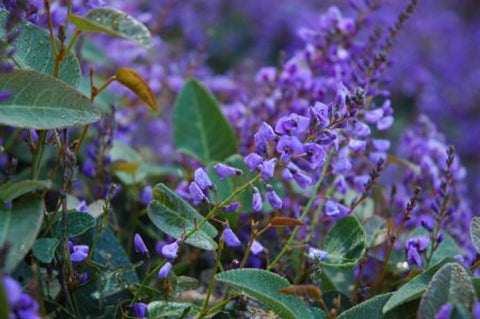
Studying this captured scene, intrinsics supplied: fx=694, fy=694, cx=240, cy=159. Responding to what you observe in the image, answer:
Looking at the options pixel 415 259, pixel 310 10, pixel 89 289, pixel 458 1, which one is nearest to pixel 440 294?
pixel 415 259

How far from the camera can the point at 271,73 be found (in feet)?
7.03

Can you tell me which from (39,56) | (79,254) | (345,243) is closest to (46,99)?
(39,56)

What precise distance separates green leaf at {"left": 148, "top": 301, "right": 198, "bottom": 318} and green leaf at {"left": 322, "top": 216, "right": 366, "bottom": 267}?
0.31m

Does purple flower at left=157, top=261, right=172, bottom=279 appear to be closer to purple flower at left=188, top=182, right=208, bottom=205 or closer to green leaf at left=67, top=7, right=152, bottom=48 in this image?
purple flower at left=188, top=182, right=208, bottom=205

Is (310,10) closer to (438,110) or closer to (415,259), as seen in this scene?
(438,110)

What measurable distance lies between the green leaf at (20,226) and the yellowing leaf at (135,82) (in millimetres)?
Result: 305

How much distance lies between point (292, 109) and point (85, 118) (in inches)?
34.9

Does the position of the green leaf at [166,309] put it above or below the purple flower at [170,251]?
below

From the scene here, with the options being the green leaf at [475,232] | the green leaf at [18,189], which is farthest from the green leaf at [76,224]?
the green leaf at [475,232]

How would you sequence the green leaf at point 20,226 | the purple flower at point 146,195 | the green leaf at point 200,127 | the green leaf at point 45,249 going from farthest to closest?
1. the green leaf at point 200,127
2. the purple flower at point 146,195
3. the green leaf at point 45,249
4. the green leaf at point 20,226

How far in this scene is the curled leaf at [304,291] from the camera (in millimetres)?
1205

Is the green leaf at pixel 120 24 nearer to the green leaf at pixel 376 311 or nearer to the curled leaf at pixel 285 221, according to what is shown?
the curled leaf at pixel 285 221

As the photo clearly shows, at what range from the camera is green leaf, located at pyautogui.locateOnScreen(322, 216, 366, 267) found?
1.42m

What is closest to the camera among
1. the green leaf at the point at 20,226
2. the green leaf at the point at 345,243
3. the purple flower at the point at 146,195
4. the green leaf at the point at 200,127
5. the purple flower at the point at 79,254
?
the green leaf at the point at 20,226
